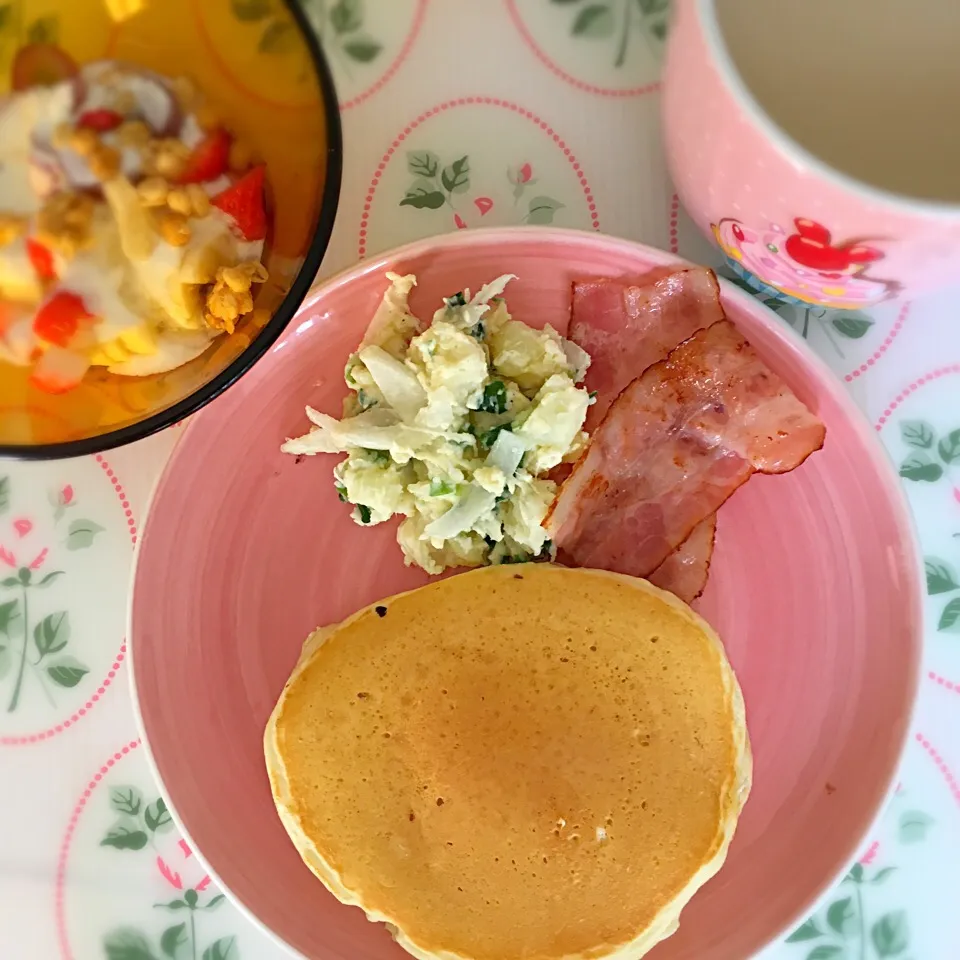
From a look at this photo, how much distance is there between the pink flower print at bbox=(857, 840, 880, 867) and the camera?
1.17 meters

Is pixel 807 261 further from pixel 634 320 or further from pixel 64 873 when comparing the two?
pixel 64 873

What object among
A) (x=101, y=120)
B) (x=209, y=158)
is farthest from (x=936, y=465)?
(x=101, y=120)

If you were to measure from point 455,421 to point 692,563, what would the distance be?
34 centimetres

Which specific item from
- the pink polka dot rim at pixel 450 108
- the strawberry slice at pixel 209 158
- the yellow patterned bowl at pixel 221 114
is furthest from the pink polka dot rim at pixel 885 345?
the strawberry slice at pixel 209 158

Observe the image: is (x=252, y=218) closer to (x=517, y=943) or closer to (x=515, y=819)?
(x=515, y=819)

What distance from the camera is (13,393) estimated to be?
947mm

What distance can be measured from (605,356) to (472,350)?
191 mm

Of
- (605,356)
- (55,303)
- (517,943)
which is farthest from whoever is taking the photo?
(605,356)

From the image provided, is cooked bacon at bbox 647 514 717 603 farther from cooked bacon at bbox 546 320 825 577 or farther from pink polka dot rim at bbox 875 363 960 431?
pink polka dot rim at bbox 875 363 960 431

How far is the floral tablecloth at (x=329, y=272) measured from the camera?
1.17m

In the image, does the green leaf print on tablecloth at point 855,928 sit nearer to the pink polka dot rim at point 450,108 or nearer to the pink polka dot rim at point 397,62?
the pink polka dot rim at point 450,108

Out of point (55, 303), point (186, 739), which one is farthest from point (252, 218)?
point (186, 739)

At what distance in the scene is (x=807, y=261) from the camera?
2.84ft

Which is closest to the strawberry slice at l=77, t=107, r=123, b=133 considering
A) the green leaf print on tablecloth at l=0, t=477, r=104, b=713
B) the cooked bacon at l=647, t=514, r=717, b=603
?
the green leaf print on tablecloth at l=0, t=477, r=104, b=713
